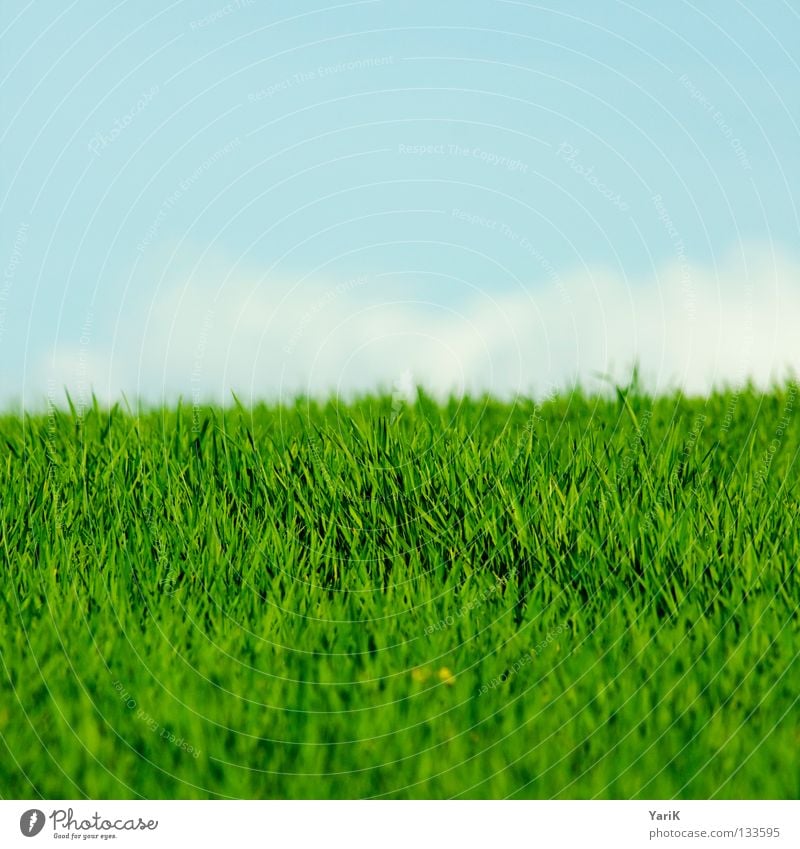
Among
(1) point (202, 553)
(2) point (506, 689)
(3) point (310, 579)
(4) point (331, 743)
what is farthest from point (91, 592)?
A: (2) point (506, 689)

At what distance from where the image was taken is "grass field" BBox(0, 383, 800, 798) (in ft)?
8.59

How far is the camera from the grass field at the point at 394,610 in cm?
262

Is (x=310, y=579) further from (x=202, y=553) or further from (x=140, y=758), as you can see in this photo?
(x=140, y=758)

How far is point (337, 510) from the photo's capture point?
12.4 ft

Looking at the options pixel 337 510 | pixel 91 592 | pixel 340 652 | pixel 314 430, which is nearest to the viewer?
pixel 340 652

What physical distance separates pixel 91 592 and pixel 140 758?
0.84 metres

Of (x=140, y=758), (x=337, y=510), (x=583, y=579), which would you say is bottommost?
(x=140, y=758)

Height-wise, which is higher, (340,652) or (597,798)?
(340,652)

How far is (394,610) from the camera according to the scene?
3.22m

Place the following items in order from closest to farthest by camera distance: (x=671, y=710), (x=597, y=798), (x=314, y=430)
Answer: (x=597, y=798), (x=671, y=710), (x=314, y=430)

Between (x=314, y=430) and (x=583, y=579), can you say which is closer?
(x=583, y=579)
